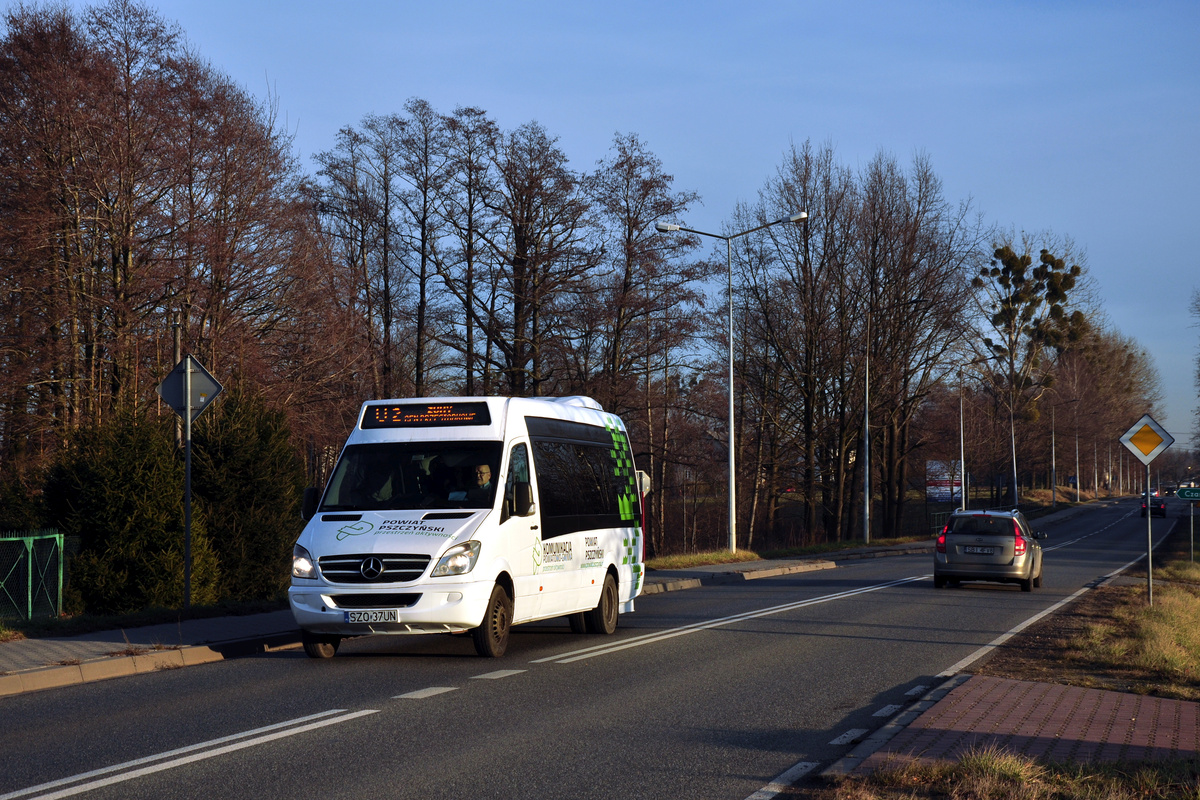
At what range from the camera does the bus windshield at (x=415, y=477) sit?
11273 millimetres

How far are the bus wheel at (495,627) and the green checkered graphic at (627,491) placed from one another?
11.7 ft

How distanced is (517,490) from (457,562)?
108cm

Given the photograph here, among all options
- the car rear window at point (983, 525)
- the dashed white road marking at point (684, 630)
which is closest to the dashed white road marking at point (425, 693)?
the dashed white road marking at point (684, 630)

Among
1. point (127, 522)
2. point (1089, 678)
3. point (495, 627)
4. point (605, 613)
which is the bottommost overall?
point (1089, 678)

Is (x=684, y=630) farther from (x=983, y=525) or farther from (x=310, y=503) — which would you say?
(x=983, y=525)

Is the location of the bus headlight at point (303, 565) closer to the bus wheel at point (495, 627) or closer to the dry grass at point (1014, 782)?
the bus wheel at point (495, 627)

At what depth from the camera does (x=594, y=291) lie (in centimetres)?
3756

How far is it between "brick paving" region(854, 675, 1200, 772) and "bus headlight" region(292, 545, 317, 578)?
5.80m

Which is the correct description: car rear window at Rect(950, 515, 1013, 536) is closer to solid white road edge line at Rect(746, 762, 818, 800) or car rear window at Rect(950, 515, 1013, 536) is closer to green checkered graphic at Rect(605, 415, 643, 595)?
green checkered graphic at Rect(605, 415, 643, 595)

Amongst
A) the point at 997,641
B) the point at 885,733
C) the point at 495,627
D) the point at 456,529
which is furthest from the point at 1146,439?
the point at 885,733

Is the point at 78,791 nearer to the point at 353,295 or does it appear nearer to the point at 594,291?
the point at 353,295

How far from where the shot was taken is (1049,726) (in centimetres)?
749

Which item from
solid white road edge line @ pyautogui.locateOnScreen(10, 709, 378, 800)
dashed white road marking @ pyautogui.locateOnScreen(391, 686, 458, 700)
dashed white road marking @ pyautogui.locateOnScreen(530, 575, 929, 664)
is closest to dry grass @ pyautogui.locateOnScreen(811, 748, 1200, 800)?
solid white road edge line @ pyautogui.locateOnScreen(10, 709, 378, 800)

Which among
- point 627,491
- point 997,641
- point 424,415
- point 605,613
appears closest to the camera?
point 424,415
